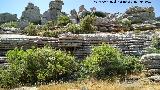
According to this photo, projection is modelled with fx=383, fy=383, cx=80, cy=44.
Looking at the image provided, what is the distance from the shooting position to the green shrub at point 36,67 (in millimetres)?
29953

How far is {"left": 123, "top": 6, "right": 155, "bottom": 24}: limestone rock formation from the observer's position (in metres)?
65.4

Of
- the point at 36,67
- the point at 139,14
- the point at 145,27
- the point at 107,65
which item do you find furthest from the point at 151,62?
the point at 139,14

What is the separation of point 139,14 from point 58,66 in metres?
38.3

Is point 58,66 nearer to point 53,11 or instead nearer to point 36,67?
point 36,67

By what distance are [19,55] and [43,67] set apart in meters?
2.29

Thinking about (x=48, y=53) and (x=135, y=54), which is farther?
(x=135, y=54)

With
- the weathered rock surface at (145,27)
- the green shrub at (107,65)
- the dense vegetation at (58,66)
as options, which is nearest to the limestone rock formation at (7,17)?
the weathered rock surface at (145,27)

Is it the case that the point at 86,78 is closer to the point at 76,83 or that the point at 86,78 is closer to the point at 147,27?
the point at 76,83

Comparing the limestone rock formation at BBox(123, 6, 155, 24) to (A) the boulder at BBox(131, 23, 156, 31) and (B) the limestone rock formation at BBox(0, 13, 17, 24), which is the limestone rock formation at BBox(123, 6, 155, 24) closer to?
(A) the boulder at BBox(131, 23, 156, 31)

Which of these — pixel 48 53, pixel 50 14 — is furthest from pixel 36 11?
pixel 48 53

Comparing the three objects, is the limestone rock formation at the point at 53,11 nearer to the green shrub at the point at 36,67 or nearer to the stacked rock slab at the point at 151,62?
the green shrub at the point at 36,67

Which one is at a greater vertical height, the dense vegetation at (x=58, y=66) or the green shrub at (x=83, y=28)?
the green shrub at (x=83, y=28)

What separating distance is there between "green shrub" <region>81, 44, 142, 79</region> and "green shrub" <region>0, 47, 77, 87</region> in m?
1.67

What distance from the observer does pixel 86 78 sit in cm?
3045
